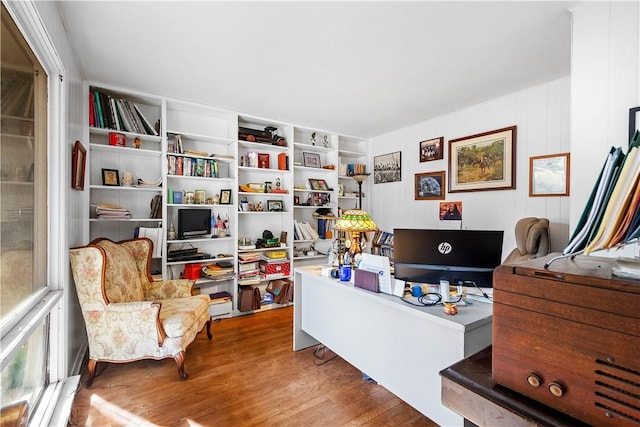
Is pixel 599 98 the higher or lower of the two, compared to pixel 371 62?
lower

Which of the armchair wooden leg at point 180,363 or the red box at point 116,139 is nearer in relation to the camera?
the armchair wooden leg at point 180,363

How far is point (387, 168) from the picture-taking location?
4.24m

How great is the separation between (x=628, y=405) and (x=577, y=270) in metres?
0.24

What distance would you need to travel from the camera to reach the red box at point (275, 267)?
11.8ft

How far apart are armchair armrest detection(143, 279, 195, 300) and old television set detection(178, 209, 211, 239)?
65 centimetres

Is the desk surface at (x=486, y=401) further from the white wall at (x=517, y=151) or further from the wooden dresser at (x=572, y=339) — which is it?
the white wall at (x=517, y=151)

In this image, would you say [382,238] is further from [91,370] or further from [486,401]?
[486,401]

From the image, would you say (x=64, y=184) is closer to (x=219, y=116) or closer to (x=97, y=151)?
(x=97, y=151)

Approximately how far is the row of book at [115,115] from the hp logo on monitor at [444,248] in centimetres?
289

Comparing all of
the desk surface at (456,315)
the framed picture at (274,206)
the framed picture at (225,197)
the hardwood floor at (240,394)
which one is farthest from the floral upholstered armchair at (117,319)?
the framed picture at (274,206)

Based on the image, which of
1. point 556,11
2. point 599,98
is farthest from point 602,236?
point 556,11

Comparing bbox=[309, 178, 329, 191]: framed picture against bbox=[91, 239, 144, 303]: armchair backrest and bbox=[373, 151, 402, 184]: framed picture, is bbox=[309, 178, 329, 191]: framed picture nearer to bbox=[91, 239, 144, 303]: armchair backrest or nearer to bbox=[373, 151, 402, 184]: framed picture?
bbox=[373, 151, 402, 184]: framed picture

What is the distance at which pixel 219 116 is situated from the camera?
3.46 m

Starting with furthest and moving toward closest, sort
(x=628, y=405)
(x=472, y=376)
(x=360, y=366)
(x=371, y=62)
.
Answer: (x=371, y=62)
(x=360, y=366)
(x=472, y=376)
(x=628, y=405)
